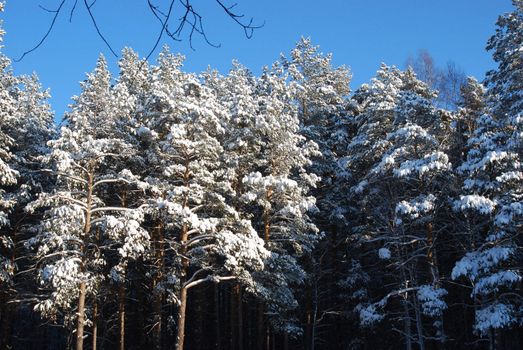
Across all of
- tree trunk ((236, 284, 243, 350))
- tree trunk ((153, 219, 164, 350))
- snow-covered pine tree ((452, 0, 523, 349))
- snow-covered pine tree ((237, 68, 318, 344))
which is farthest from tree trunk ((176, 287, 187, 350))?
snow-covered pine tree ((452, 0, 523, 349))

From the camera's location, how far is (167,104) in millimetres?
19766

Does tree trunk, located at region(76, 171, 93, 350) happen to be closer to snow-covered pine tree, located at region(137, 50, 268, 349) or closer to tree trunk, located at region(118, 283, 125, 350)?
snow-covered pine tree, located at region(137, 50, 268, 349)

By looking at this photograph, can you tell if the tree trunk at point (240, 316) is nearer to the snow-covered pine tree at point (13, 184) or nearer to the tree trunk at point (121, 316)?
the tree trunk at point (121, 316)

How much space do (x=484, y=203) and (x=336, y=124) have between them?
13.2 m

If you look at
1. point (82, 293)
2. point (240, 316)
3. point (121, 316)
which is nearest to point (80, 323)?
point (82, 293)

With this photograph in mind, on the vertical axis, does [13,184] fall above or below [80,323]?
above

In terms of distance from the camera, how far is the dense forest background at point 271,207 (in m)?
16.2

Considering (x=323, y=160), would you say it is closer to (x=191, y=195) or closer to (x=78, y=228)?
(x=191, y=195)

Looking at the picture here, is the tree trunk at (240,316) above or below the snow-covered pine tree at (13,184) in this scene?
below

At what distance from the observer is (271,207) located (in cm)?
2222

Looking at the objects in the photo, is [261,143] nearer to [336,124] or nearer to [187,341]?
[336,124]

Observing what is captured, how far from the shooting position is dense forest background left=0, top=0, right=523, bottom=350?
1617 centimetres

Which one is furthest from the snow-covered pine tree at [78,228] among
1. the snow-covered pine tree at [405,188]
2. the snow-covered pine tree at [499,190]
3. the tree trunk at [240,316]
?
the snow-covered pine tree at [499,190]

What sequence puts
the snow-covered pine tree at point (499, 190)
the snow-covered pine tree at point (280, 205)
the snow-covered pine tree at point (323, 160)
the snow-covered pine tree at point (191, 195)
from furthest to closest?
the snow-covered pine tree at point (323, 160), the snow-covered pine tree at point (280, 205), the snow-covered pine tree at point (191, 195), the snow-covered pine tree at point (499, 190)
